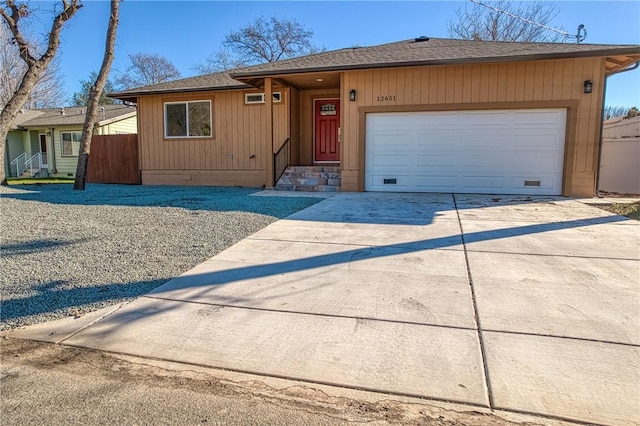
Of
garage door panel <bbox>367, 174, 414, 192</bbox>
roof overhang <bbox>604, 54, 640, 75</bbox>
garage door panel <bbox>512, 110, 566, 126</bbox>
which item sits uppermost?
roof overhang <bbox>604, 54, 640, 75</bbox>

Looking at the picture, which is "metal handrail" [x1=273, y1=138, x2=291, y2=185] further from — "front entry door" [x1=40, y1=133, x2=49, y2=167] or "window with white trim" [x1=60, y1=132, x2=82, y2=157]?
"front entry door" [x1=40, y1=133, x2=49, y2=167]

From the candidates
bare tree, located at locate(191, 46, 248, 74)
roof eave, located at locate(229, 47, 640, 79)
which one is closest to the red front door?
roof eave, located at locate(229, 47, 640, 79)

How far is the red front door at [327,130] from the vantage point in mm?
12633

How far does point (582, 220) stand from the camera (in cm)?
637

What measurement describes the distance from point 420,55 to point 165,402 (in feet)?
32.1

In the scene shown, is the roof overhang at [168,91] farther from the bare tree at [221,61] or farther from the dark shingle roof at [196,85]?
the bare tree at [221,61]

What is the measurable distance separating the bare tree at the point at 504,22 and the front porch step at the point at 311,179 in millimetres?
15060

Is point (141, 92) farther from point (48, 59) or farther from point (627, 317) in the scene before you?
point (627, 317)

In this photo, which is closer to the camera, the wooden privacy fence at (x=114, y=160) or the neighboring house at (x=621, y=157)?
the neighboring house at (x=621, y=157)

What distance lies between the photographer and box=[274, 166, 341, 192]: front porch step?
1091 centimetres

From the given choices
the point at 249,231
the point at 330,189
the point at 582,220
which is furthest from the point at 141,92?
the point at 582,220

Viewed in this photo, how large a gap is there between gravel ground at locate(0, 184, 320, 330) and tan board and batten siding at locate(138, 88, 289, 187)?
458 centimetres

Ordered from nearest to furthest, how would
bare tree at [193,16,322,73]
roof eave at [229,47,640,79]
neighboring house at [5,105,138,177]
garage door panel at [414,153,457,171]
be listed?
roof eave at [229,47,640,79] < garage door panel at [414,153,457,171] < neighboring house at [5,105,138,177] < bare tree at [193,16,322,73]

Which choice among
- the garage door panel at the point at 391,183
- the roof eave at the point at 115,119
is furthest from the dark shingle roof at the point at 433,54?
the roof eave at the point at 115,119
